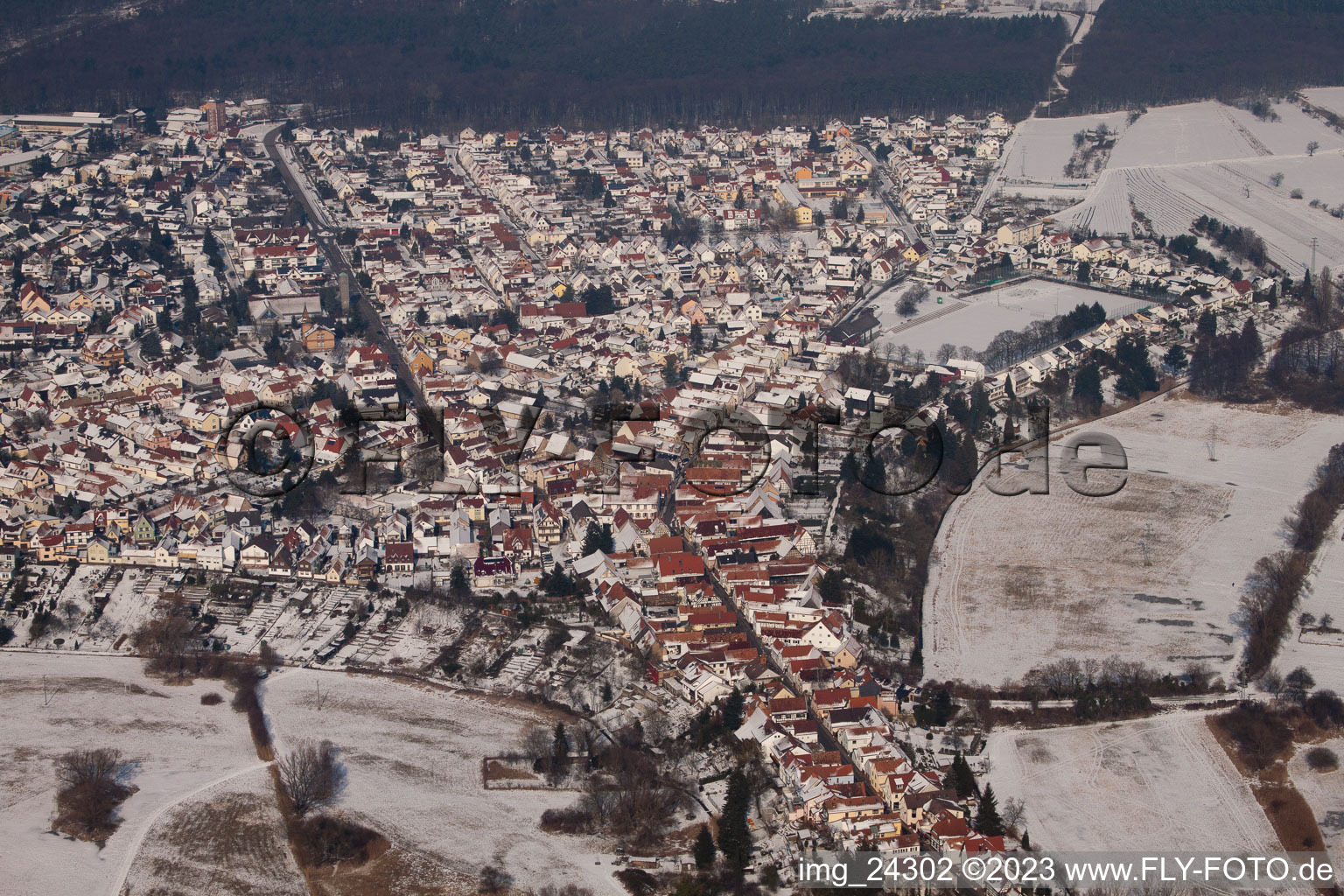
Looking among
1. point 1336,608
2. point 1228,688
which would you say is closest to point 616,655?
point 1228,688

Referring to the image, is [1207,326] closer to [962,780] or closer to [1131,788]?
[1131,788]

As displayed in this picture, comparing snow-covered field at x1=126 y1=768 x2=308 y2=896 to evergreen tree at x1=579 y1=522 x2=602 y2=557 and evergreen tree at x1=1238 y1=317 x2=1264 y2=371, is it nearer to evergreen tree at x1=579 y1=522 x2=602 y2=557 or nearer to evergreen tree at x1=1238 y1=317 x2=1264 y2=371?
evergreen tree at x1=579 y1=522 x2=602 y2=557

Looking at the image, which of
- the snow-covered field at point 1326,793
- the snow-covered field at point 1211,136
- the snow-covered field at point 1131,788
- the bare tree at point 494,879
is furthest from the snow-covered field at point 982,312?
the bare tree at point 494,879

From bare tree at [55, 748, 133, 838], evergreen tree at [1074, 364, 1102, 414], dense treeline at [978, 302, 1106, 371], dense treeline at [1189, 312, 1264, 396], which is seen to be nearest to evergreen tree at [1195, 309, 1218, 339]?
dense treeline at [1189, 312, 1264, 396]

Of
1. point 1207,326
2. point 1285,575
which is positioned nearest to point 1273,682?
point 1285,575

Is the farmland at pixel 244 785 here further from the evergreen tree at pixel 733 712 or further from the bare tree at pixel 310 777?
the evergreen tree at pixel 733 712

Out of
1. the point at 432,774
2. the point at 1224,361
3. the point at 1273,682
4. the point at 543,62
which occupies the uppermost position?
the point at 543,62
